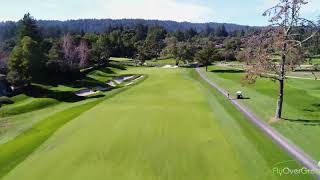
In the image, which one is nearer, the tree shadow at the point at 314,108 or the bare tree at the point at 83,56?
the tree shadow at the point at 314,108

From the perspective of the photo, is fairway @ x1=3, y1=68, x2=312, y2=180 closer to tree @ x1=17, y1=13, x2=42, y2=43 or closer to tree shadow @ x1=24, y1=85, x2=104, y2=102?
tree shadow @ x1=24, y1=85, x2=104, y2=102

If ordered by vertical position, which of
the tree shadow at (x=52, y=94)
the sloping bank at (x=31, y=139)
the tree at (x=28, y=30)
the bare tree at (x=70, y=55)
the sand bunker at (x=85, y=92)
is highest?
the tree at (x=28, y=30)

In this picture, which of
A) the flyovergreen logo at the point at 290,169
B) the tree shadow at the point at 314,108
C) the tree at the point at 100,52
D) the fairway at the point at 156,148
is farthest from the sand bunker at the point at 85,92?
the tree at the point at 100,52

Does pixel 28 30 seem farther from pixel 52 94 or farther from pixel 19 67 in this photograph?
pixel 52 94

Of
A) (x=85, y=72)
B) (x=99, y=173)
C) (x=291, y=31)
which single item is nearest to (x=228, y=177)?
(x=99, y=173)

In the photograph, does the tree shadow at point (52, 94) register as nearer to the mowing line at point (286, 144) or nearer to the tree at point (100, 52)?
the mowing line at point (286, 144)

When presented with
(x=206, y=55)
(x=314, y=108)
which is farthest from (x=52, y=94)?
(x=206, y=55)

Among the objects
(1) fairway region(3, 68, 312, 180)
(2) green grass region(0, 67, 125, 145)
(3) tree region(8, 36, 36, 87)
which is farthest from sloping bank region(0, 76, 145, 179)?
(3) tree region(8, 36, 36, 87)

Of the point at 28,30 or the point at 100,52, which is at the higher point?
the point at 28,30
